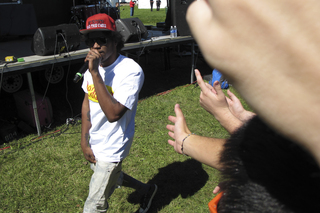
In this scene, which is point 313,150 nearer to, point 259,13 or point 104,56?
point 259,13

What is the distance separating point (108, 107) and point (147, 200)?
1505mm

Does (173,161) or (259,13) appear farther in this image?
(173,161)

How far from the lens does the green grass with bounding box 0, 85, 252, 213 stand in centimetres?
315

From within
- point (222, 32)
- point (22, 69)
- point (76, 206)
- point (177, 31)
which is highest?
point (222, 32)

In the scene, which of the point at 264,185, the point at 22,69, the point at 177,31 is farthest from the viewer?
the point at 177,31

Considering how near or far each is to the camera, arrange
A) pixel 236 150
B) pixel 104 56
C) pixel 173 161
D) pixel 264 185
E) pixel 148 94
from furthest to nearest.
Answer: pixel 148 94 < pixel 173 161 < pixel 104 56 < pixel 236 150 < pixel 264 185

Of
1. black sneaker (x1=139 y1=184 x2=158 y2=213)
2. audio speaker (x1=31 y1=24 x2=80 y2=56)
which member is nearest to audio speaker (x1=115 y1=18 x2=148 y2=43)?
audio speaker (x1=31 y1=24 x2=80 y2=56)

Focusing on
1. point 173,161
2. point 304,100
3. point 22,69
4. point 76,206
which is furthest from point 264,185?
point 22,69

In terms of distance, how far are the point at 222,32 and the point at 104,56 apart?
6.72 ft

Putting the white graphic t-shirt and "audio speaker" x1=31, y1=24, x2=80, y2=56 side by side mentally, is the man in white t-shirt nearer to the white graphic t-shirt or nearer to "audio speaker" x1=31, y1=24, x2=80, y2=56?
the white graphic t-shirt

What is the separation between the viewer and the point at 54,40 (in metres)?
4.85

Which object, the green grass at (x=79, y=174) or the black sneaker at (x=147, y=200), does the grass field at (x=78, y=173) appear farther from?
the black sneaker at (x=147, y=200)

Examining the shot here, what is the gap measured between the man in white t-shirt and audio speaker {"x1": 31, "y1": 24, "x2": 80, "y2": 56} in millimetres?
2735

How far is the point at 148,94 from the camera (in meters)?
6.86
